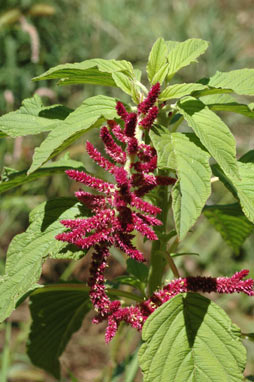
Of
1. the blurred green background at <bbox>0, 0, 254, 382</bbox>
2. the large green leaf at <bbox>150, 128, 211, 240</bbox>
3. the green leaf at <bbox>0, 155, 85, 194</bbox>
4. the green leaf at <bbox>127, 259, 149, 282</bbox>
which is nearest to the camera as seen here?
the large green leaf at <bbox>150, 128, 211, 240</bbox>

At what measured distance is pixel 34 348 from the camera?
4.63ft

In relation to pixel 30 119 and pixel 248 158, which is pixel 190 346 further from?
pixel 30 119

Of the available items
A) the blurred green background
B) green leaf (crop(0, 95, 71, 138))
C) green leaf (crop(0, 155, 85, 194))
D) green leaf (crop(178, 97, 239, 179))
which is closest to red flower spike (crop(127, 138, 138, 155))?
green leaf (crop(178, 97, 239, 179))

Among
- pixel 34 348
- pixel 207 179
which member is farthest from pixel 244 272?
pixel 34 348

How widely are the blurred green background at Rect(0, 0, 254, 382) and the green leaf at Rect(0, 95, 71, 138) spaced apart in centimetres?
198

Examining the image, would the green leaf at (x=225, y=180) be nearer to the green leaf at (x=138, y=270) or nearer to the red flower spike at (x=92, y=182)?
the red flower spike at (x=92, y=182)

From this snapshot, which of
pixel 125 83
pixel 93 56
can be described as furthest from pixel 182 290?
pixel 93 56

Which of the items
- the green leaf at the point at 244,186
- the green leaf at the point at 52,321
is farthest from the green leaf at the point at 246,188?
the green leaf at the point at 52,321

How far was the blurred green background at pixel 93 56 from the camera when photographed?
326 cm

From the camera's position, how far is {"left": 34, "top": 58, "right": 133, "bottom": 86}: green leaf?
91 cm

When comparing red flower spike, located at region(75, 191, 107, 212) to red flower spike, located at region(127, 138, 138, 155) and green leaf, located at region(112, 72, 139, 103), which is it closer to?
red flower spike, located at region(127, 138, 138, 155)

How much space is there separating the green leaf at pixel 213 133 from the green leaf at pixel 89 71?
6.0 inches

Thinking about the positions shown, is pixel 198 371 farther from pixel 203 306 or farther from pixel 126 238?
pixel 126 238

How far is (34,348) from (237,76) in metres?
0.96
